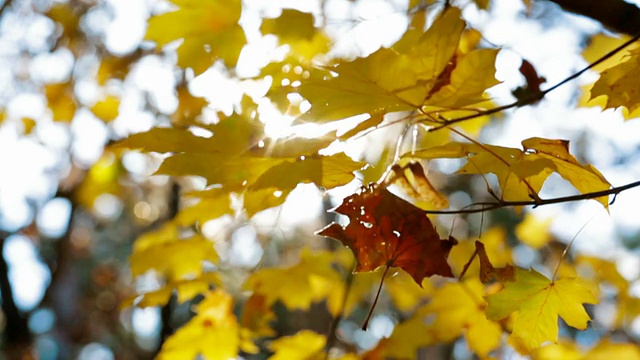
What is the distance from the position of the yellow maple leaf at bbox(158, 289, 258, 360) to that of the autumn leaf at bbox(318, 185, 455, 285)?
60 cm

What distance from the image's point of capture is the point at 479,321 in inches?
46.8

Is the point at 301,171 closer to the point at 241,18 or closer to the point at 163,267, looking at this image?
the point at 241,18

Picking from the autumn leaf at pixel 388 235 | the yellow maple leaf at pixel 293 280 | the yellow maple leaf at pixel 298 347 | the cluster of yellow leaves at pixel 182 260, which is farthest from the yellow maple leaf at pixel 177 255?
the autumn leaf at pixel 388 235

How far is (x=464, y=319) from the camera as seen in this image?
1186 millimetres

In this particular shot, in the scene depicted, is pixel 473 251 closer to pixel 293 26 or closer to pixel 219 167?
pixel 293 26

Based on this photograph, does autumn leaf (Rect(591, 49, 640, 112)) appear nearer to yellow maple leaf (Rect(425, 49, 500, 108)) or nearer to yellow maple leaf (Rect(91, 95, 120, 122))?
yellow maple leaf (Rect(425, 49, 500, 108))

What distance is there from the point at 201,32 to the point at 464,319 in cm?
75

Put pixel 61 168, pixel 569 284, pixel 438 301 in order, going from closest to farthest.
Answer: pixel 569 284, pixel 438 301, pixel 61 168

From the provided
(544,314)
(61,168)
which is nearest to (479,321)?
(544,314)

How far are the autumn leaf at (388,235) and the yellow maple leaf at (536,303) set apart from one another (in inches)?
5.5

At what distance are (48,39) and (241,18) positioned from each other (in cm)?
271

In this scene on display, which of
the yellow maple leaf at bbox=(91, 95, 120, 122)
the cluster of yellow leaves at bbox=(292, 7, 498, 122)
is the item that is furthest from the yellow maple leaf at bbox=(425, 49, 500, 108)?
the yellow maple leaf at bbox=(91, 95, 120, 122)

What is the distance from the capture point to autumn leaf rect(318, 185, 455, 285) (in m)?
0.64

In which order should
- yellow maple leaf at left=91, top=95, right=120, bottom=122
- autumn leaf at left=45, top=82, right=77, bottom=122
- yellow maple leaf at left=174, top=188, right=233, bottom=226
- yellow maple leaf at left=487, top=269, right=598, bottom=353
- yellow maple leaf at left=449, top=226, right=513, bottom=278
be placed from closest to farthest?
yellow maple leaf at left=487, top=269, right=598, bottom=353, yellow maple leaf at left=174, top=188, right=233, bottom=226, yellow maple leaf at left=449, top=226, right=513, bottom=278, yellow maple leaf at left=91, top=95, right=120, bottom=122, autumn leaf at left=45, top=82, right=77, bottom=122
